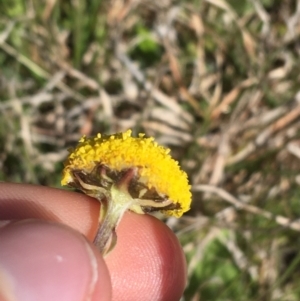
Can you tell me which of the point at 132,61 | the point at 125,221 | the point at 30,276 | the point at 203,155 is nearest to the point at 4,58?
the point at 132,61

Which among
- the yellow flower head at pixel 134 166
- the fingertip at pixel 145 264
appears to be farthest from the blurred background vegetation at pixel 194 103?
the yellow flower head at pixel 134 166

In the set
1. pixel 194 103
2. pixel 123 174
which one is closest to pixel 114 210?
pixel 123 174

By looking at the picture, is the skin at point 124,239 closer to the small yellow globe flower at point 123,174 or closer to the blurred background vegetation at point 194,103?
the small yellow globe flower at point 123,174

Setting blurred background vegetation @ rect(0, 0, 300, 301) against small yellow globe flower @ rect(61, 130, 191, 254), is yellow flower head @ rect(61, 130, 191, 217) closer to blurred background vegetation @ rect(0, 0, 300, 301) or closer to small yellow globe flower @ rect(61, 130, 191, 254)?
small yellow globe flower @ rect(61, 130, 191, 254)

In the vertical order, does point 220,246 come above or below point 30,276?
below

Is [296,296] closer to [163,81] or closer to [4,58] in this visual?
[163,81]

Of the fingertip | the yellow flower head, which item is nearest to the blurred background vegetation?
the fingertip

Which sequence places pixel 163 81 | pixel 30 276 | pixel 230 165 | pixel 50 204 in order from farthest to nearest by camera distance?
pixel 163 81 → pixel 230 165 → pixel 50 204 → pixel 30 276
